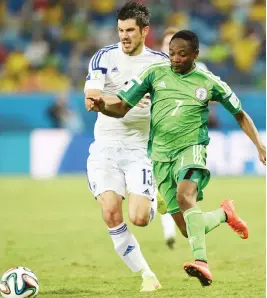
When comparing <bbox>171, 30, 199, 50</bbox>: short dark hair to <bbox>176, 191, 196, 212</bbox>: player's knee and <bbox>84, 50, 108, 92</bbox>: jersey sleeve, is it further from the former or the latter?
<bbox>176, 191, 196, 212</bbox>: player's knee

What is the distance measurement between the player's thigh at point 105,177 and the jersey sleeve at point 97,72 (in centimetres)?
66

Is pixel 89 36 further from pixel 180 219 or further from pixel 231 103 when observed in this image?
pixel 231 103

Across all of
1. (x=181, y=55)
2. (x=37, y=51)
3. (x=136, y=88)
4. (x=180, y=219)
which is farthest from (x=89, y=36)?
(x=181, y=55)

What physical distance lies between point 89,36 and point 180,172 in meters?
16.3

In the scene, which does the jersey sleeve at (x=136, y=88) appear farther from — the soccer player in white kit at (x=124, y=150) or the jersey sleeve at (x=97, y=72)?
the jersey sleeve at (x=97, y=72)

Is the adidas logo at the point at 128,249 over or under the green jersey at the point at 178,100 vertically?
under

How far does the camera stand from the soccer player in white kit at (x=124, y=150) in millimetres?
7539

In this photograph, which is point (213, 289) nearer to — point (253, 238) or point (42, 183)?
point (253, 238)

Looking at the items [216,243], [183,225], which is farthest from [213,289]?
[216,243]

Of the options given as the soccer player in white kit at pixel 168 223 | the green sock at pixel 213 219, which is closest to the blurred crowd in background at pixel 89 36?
the soccer player in white kit at pixel 168 223

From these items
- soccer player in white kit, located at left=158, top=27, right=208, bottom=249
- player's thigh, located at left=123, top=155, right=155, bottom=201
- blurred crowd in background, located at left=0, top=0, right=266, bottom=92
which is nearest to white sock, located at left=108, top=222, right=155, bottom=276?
player's thigh, located at left=123, top=155, right=155, bottom=201

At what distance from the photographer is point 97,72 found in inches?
303

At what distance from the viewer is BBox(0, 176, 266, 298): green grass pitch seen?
7.48m

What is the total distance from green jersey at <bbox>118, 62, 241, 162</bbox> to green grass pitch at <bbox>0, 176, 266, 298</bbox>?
1196 millimetres
